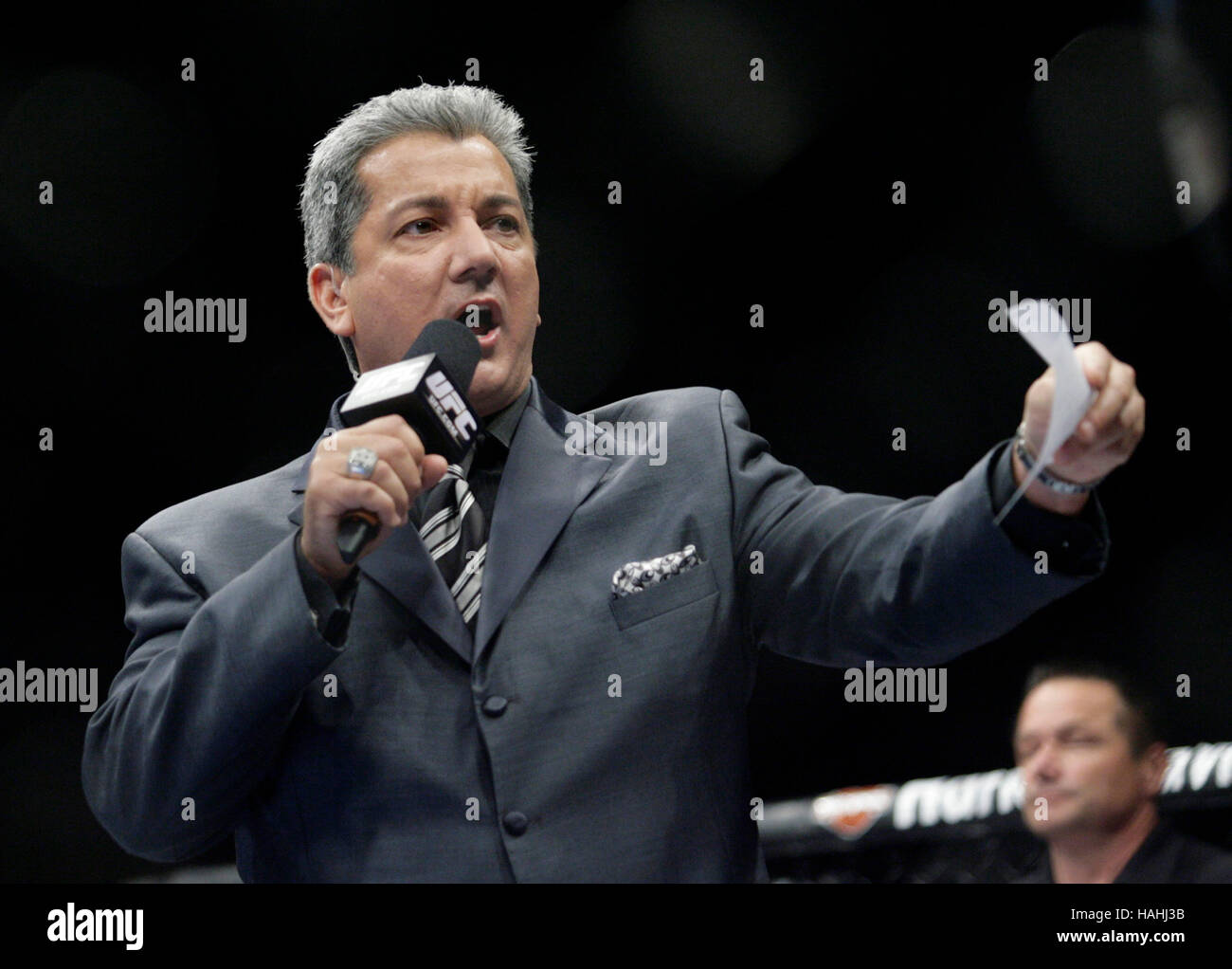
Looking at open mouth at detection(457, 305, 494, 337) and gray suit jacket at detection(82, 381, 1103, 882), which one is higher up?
open mouth at detection(457, 305, 494, 337)

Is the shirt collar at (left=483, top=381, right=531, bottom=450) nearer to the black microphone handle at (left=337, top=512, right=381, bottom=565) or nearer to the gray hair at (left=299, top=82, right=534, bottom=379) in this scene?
the gray hair at (left=299, top=82, right=534, bottom=379)

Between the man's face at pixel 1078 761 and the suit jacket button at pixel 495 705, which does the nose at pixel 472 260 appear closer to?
the suit jacket button at pixel 495 705

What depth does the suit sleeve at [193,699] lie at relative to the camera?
1782mm

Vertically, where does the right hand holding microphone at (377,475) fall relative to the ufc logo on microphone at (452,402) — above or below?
below

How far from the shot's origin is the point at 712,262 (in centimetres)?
241

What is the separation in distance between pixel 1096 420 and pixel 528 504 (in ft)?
2.79

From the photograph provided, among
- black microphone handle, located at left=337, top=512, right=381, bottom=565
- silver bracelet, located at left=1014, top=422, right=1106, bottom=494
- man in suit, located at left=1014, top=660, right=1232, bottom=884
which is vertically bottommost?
man in suit, located at left=1014, top=660, right=1232, bottom=884

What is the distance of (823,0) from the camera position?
246cm

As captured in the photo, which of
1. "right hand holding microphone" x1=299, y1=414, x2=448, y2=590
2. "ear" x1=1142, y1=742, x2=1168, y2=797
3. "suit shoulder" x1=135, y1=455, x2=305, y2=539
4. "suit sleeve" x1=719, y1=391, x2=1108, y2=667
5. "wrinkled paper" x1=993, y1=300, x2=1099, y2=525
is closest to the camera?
"wrinkled paper" x1=993, y1=300, x2=1099, y2=525

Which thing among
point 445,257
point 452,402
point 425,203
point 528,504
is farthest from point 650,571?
point 425,203

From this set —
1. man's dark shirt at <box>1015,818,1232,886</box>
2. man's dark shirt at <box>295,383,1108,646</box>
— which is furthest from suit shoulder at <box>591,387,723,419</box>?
man's dark shirt at <box>1015,818,1232,886</box>

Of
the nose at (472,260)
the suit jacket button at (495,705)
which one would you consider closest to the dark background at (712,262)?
the nose at (472,260)

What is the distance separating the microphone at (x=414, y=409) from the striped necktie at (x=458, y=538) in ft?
1.06

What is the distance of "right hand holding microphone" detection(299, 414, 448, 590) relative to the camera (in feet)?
5.26
